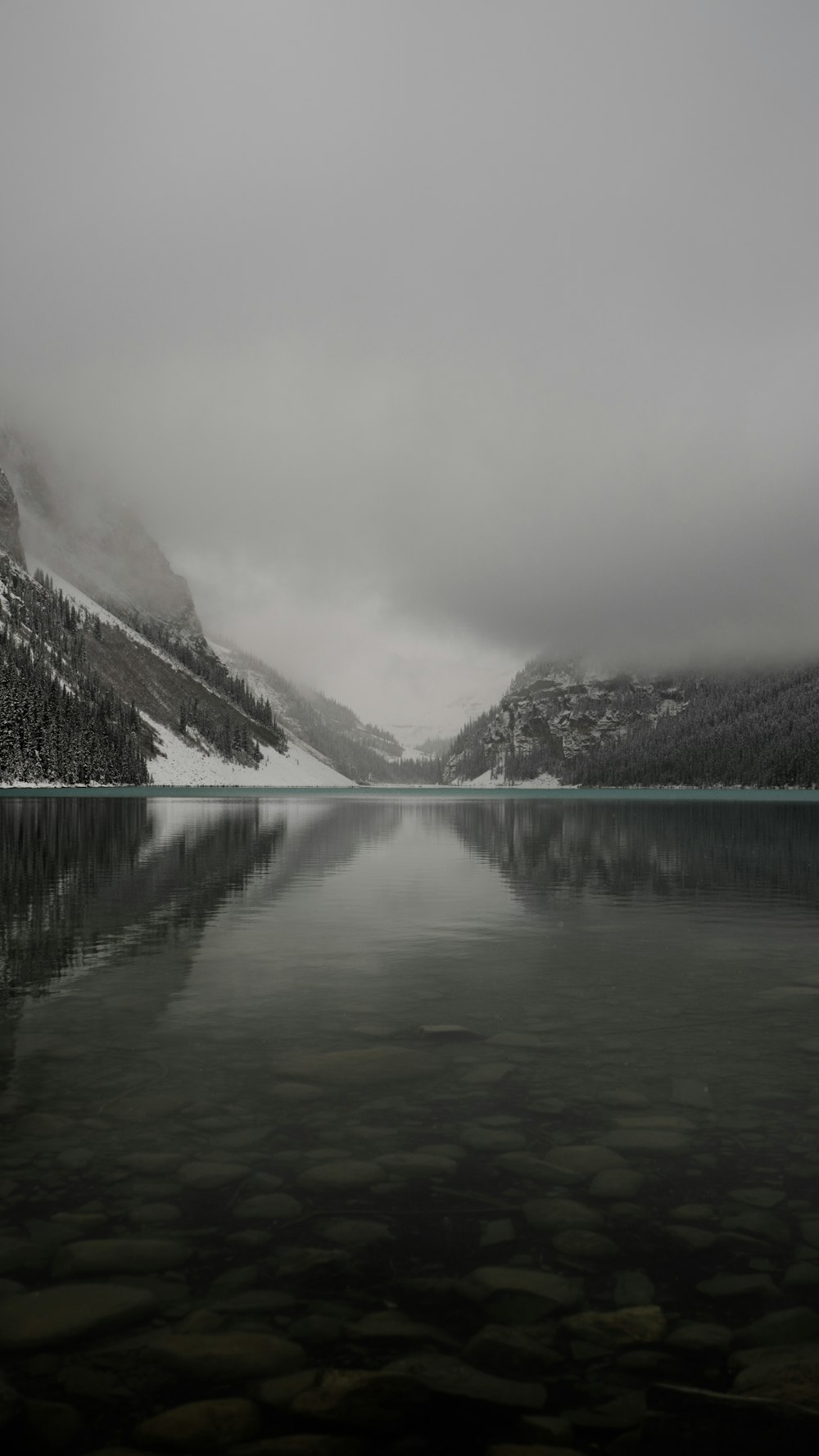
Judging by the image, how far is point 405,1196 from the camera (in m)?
8.65

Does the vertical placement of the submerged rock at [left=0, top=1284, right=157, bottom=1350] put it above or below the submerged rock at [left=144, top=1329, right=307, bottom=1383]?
below

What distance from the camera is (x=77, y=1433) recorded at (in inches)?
209

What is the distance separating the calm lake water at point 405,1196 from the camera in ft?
18.6

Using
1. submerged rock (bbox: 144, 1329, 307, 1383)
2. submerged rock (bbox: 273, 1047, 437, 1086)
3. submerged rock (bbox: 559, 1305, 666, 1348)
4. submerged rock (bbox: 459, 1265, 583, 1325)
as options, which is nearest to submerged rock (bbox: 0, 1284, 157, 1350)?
submerged rock (bbox: 144, 1329, 307, 1383)

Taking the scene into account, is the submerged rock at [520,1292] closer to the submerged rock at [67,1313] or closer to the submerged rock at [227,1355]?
the submerged rock at [227,1355]

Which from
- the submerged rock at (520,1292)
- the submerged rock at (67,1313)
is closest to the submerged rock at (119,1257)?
the submerged rock at (67,1313)

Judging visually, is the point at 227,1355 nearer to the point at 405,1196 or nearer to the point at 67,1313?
the point at 67,1313

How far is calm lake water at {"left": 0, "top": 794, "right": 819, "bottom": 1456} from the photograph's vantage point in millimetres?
5684

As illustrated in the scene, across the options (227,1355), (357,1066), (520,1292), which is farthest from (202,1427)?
(357,1066)

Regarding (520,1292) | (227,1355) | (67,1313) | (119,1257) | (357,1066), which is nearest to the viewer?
(227,1355)

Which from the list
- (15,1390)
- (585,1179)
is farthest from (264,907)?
(15,1390)

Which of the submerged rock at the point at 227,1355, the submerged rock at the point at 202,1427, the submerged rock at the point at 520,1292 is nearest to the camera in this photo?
the submerged rock at the point at 202,1427

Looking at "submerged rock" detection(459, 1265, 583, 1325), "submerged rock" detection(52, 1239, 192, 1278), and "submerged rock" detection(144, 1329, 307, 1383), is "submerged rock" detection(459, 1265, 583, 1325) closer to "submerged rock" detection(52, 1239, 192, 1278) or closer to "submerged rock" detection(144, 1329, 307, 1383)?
"submerged rock" detection(144, 1329, 307, 1383)

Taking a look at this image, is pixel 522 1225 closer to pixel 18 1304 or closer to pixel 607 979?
pixel 18 1304
